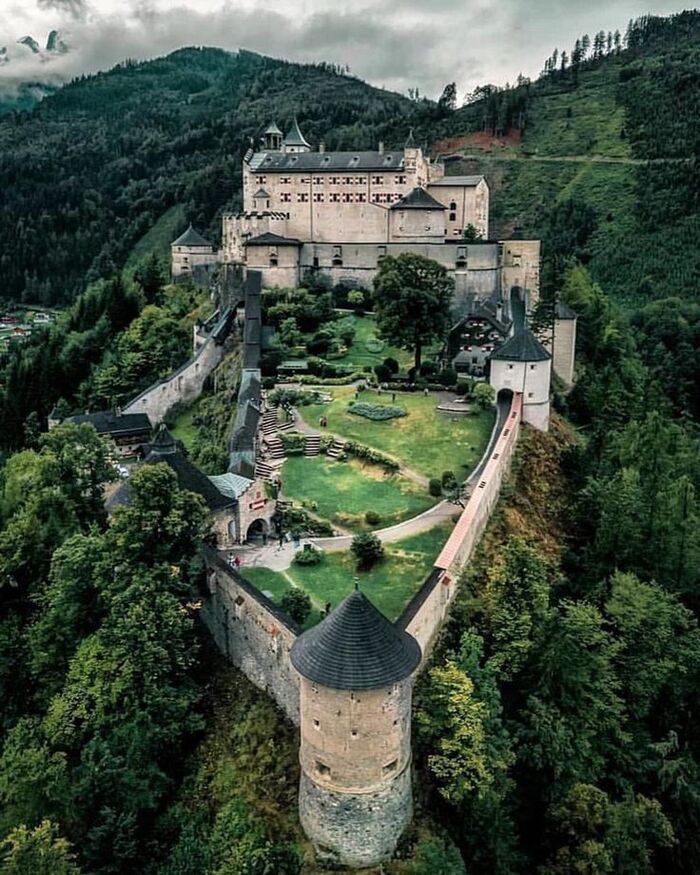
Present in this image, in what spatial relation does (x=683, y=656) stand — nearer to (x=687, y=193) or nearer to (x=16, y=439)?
(x=16, y=439)

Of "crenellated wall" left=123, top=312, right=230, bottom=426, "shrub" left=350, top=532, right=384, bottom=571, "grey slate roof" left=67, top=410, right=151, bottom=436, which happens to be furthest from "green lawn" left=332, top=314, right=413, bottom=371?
"shrub" left=350, top=532, right=384, bottom=571

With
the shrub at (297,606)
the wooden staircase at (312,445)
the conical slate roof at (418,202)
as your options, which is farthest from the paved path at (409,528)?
the conical slate roof at (418,202)

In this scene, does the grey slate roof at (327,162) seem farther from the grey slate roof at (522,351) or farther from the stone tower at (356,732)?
the stone tower at (356,732)

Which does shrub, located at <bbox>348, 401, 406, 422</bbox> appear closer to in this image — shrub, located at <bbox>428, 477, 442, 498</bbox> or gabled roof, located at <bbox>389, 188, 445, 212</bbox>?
shrub, located at <bbox>428, 477, 442, 498</bbox>

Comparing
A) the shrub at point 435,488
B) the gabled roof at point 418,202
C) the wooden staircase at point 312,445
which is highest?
the gabled roof at point 418,202

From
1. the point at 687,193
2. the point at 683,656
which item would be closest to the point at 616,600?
the point at 683,656

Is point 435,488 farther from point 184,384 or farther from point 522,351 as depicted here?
point 184,384

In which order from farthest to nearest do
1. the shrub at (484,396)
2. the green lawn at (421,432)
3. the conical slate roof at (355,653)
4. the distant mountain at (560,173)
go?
1. the distant mountain at (560,173)
2. the shrub at (484,396)
3. the green lawn at (421,432)
4. the conical slate roof at (355,653)
